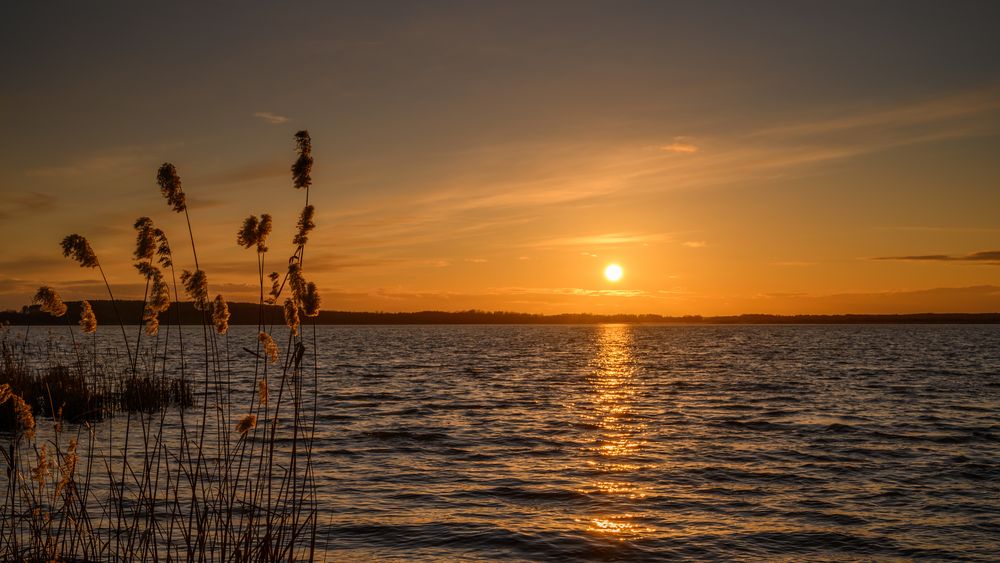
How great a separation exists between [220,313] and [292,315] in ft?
1.92

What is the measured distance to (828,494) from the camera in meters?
16.2

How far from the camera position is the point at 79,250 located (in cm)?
566

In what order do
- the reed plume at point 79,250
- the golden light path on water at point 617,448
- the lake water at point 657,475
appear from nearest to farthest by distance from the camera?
the reed plume at point 79,250 < the lake water at point 657,475 < the golden light path on water at point 617,448

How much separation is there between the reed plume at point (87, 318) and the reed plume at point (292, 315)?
5.23 ft

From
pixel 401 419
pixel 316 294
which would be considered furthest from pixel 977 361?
pixel 316 294

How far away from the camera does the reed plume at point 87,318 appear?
245 inches

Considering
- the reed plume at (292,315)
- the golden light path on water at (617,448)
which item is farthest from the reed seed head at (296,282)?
the golden light path on water at (617,448)

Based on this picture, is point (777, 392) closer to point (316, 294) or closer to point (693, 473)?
point (693, 473)

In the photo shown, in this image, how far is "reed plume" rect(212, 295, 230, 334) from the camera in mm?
6160

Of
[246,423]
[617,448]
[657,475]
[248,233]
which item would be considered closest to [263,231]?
[248,233]

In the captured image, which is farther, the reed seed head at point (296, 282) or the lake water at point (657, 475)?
the lake water at point (657, 475)

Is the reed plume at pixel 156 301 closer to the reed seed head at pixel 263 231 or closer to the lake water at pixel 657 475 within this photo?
the reed seed head at pixel 263 231

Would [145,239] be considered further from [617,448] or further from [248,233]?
[617,448]

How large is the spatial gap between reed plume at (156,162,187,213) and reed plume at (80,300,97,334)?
131 centimetres
